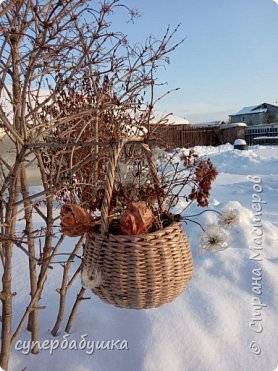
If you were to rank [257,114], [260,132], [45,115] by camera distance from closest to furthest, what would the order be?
[45,115] → [260,132] → [257,114]

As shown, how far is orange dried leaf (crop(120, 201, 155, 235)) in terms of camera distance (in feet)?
3.01

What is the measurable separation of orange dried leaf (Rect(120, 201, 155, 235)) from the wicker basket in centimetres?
2

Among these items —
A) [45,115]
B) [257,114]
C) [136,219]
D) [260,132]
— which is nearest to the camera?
[136,219]

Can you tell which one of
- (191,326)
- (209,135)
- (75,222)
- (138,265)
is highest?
(209,135)

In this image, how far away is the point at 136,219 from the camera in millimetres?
922

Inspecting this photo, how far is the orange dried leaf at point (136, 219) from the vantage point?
3.01 feet

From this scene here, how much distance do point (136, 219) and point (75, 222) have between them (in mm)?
168

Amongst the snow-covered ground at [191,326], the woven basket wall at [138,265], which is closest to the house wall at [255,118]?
the snow-covered ground at [191,326]

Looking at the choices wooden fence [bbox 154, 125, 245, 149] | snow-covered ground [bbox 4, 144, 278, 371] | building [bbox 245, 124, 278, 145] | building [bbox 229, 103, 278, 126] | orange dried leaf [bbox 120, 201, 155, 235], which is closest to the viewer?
orange dried leaf [bbox 120, 201, 155, 235]

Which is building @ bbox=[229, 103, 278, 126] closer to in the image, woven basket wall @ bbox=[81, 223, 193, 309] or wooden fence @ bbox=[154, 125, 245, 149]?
wooden fence @ bbox=[154, 125, 245, 149]

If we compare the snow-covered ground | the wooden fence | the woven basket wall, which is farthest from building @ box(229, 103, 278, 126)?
the woven basket wall

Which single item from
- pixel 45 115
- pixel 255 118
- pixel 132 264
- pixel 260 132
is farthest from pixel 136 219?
pixel 255 118

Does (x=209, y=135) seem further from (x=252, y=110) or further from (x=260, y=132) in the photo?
(x=252, y=110)

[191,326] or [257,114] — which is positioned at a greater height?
[257,114]
